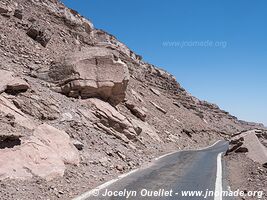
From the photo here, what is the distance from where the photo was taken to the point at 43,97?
15.3 m

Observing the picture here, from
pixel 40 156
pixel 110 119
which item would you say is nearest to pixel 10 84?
pixel 40 156

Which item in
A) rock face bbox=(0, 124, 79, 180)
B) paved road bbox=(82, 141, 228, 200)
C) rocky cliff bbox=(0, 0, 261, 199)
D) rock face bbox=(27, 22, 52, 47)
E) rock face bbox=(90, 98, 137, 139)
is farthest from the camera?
rock face bbox=(27, 22, 52, 47)

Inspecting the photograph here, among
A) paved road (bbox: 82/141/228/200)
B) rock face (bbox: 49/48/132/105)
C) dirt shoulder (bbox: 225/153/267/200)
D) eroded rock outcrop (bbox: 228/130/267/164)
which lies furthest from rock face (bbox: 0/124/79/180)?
eroded rock outcrop (bbox: 228/130/267/164)

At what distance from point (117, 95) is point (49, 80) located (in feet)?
13.9

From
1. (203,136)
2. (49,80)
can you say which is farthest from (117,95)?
(203,136)

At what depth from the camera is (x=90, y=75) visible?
1923 cm

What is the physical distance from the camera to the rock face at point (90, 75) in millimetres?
18750

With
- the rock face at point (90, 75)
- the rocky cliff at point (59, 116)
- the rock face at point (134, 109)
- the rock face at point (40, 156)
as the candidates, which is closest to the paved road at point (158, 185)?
the rocky cliff at point (59, 116)

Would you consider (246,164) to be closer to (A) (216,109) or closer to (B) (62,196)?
(B) (62,196)

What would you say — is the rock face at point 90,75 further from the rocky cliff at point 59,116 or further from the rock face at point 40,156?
the rock face at point 40,156

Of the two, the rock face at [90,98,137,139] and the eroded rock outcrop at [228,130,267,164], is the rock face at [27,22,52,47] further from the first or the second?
the eroded rock outcrop at [228,130,267,164]

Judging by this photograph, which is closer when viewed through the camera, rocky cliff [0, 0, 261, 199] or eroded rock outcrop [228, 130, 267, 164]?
rocky cliff [0, 0, 261, 199]

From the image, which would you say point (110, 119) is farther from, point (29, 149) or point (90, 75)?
point (29, 149)

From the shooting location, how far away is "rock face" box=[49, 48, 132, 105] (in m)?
18.8
